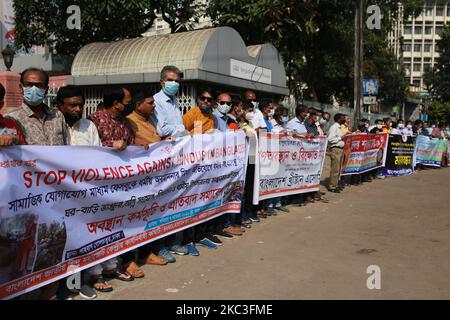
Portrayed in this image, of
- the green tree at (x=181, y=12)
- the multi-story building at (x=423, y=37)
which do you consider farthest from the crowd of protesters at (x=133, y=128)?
the multi-story building at (x=423, y=37)

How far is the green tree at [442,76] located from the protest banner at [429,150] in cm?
4254

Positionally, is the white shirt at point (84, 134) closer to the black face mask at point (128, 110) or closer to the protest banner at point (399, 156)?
the black face mask at point (128, 110)

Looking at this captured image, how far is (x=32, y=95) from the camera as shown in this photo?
11.9ft

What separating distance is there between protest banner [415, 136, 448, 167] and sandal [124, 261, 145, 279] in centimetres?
1309

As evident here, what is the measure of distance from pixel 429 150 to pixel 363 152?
5684mm

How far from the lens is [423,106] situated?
52.8 m

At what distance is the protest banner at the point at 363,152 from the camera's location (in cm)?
1039

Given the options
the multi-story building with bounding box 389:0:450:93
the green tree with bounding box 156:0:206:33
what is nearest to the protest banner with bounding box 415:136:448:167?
the green tree with bounding box 156:0:206:33

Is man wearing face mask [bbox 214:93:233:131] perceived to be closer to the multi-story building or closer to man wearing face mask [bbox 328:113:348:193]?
man wearing face mask [bbox 328:113:348:193]

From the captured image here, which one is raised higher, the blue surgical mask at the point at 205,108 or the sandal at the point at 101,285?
the blue surgical mask at the point at 205,108

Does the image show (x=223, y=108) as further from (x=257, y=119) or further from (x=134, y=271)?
(x=134, y=271)
